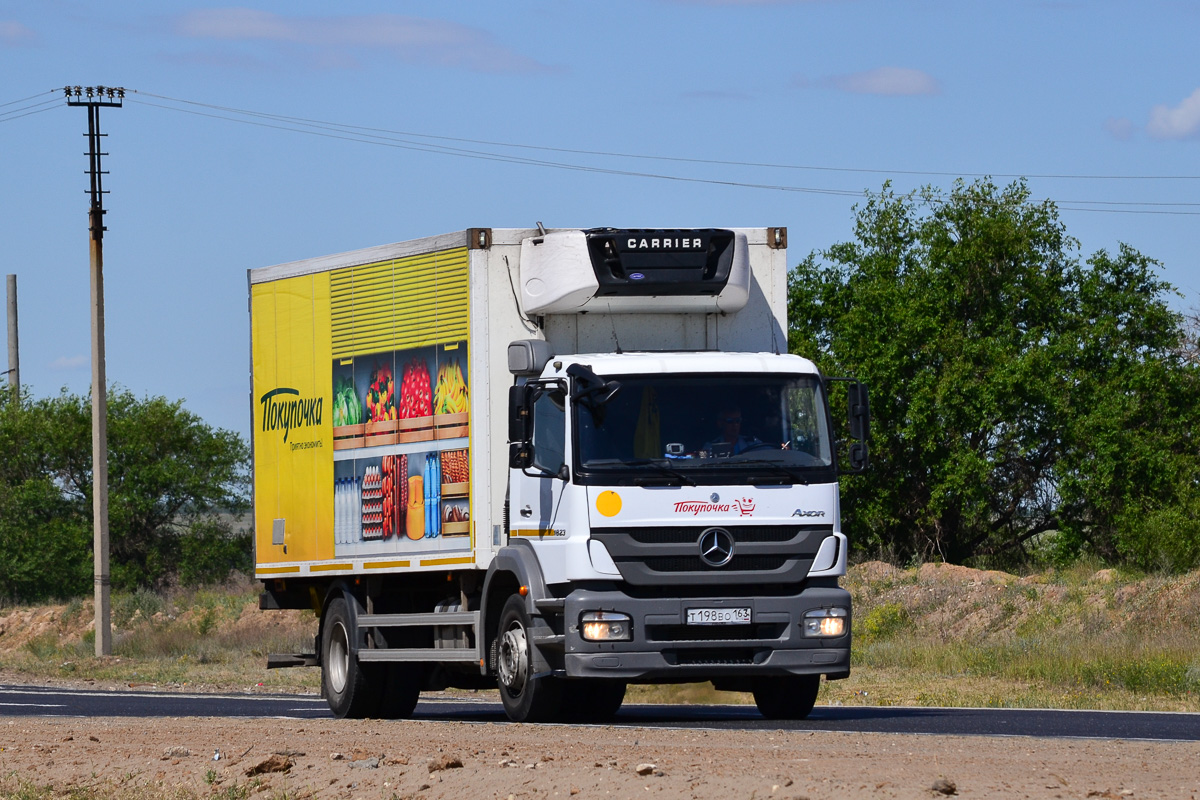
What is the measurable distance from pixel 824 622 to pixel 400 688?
477cm

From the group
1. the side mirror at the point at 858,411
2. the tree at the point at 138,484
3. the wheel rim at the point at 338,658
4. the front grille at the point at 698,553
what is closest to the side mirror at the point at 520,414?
the front grille at the point at 698,553

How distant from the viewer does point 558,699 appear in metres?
14.5

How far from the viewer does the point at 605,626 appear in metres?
13.7

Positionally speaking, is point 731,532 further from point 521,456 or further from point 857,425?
point 521,456

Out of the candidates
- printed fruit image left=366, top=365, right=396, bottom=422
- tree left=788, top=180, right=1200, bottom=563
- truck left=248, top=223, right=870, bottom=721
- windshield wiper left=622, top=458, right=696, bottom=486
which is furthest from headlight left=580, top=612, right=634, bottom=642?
tree left=788, top=180, right=1200, bottom=563

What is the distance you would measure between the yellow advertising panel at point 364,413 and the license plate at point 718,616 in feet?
7.08

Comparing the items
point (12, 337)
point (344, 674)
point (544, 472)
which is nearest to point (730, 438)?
point (544, 472)

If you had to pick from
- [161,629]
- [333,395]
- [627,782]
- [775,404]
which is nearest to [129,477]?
[161,629]

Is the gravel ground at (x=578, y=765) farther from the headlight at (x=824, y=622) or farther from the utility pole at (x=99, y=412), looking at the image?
the utility pole at (x=99, y=412)

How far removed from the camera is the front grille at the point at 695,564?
45.3ft

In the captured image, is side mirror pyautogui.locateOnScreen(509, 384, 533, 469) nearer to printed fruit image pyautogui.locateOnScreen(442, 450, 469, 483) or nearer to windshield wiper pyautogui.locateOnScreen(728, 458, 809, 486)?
printed fruit image pyautogui.locateOnScreen(442, 450, 469, 483)

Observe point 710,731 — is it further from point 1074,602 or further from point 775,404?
point 1074,602

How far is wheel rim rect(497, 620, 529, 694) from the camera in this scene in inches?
566

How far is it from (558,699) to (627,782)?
4.95m
